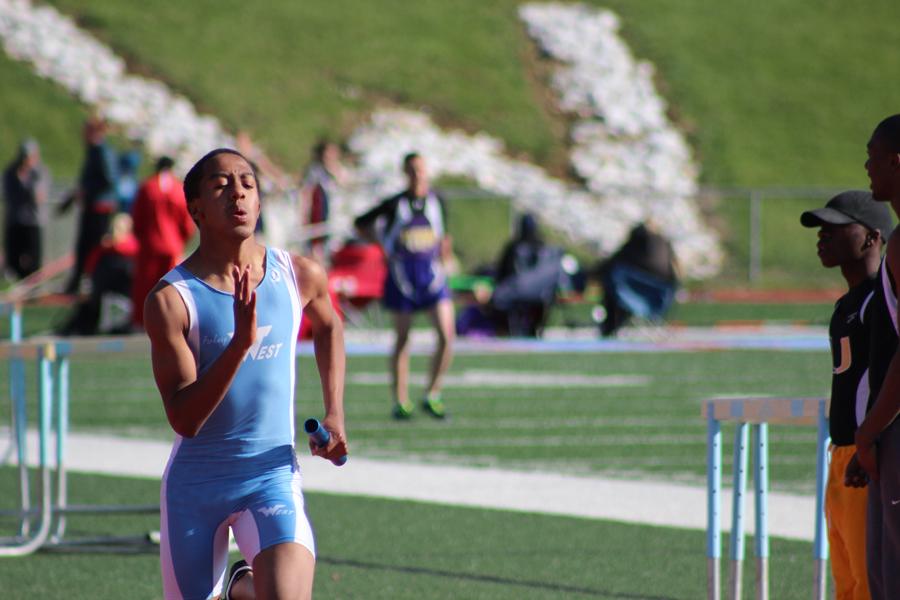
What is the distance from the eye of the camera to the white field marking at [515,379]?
1552 cm

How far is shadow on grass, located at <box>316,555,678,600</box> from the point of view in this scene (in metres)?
6.64

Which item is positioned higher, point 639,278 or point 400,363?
point 639,278

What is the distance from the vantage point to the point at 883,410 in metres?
4.25

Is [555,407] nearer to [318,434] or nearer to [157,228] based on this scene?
[157,228]

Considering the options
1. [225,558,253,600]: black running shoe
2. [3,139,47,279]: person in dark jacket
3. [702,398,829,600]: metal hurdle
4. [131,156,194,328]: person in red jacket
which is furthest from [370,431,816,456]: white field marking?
[3,139,47,279]: person in dark jacket

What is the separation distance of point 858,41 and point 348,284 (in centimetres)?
3000

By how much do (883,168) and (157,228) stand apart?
487 inches

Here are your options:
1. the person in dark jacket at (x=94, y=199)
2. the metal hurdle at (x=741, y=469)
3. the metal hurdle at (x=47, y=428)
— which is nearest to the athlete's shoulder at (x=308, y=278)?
the metal hurdle at (x=741, y=469)

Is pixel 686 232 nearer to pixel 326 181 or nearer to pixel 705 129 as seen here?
pixel 705 129

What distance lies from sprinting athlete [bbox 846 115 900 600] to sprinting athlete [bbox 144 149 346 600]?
143 cm

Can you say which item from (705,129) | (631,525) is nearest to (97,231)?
(631,525)

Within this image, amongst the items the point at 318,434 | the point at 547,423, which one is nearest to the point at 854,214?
the point at 318,434

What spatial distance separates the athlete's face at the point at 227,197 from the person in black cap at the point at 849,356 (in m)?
1.73

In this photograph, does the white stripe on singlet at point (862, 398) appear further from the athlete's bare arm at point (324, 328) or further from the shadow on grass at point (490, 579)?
the shadow on grass at point (490, 579)
